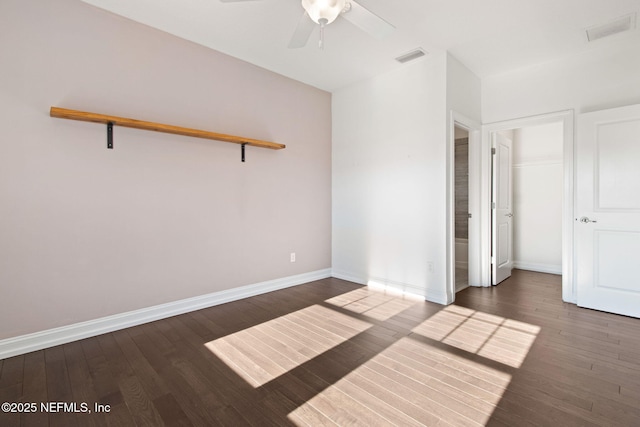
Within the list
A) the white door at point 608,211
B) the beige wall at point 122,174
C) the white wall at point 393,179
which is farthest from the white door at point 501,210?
the beige wall at point 122,174

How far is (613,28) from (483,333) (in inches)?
123

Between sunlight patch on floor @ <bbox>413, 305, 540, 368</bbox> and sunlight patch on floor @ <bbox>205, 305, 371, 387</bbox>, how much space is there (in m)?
0.65

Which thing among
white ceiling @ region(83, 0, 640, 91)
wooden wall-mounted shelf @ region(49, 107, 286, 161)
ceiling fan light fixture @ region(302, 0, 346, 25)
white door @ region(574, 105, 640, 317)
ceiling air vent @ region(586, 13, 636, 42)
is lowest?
white door @ region(574, 105, 640, 317)

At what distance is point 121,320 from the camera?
2.79m

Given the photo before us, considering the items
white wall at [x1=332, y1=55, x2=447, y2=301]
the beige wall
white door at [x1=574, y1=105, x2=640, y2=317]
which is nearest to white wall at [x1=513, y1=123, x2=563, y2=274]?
white door at [x1=574, y1=105, x2=640, y2=317]

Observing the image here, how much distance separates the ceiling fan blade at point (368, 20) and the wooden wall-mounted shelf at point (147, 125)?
1.72 m

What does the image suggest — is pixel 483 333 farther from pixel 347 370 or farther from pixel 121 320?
pixel 121 320

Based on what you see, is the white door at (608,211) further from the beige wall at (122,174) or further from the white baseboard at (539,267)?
the beige wall at (122,174)

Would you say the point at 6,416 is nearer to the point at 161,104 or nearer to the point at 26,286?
the point at 26,286

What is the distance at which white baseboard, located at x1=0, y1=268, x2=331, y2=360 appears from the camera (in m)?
2.35

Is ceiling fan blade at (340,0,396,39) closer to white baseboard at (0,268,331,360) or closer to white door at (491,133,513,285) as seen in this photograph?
white door at (491,133,513,285)

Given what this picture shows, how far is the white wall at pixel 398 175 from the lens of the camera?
11.4ft

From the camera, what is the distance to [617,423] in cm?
158

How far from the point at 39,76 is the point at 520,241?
→ 21.3 feet
